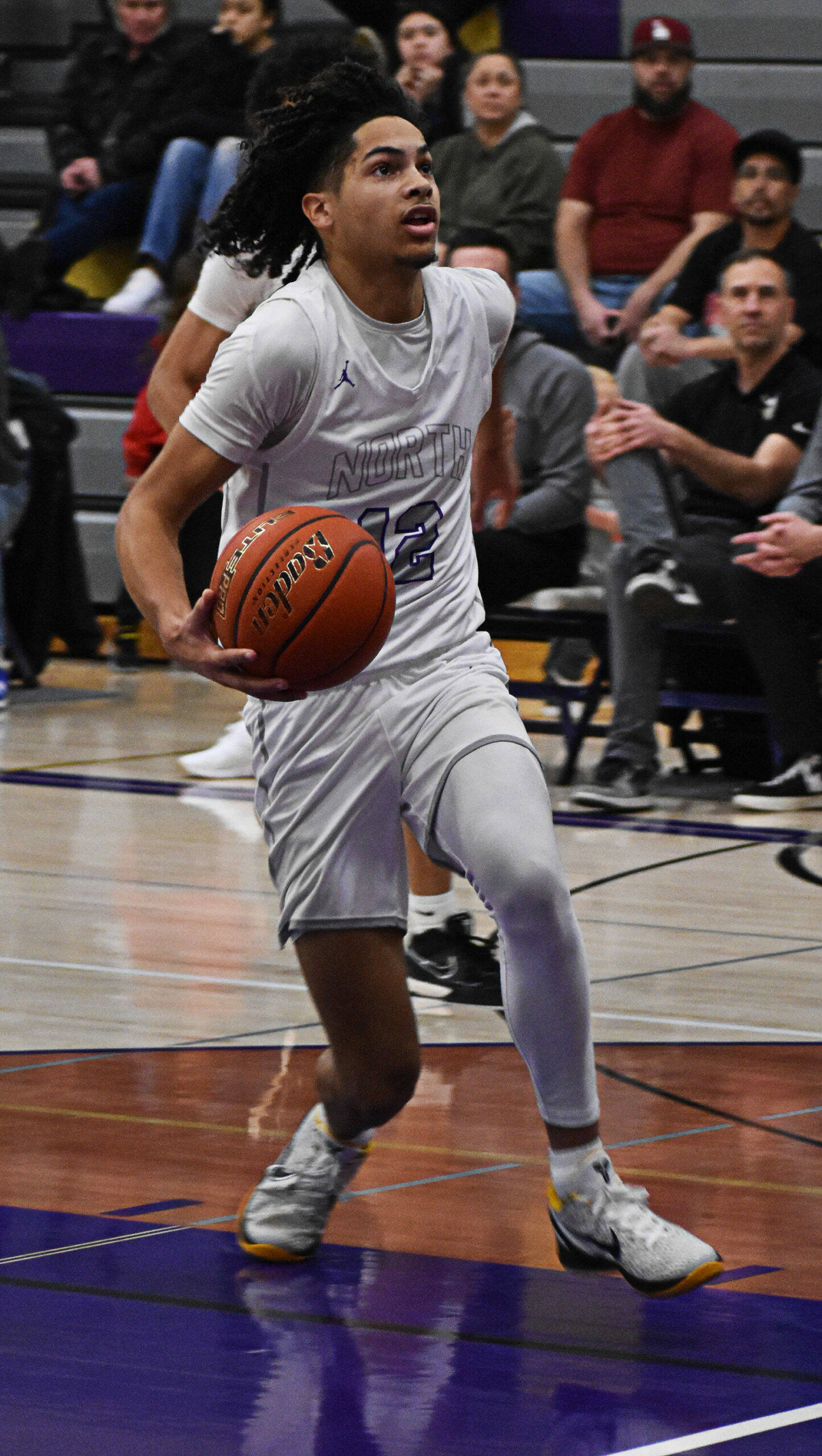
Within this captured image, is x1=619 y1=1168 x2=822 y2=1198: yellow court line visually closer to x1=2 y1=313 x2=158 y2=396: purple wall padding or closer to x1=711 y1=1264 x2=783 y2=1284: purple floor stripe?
x1=711 y1=1264 x2=783 y2=1284: purple floor stripe

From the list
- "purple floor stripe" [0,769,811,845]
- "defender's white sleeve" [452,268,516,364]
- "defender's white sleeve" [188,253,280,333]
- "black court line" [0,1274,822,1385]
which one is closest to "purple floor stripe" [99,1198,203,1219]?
"black court line" [0,1274,822,1385]

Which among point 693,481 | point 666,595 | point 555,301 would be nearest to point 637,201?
point 555,301

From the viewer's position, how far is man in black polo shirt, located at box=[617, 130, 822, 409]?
8.43m

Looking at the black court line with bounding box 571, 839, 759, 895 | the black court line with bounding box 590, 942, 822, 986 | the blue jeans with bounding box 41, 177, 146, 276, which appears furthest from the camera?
the blue jeans with bounding box 41, 177, 146, 276

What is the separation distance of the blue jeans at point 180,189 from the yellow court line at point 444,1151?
27.0ft

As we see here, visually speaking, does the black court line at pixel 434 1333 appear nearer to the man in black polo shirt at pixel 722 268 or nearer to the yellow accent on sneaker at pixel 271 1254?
the yellow accent on sneaker at pixel 271 1254

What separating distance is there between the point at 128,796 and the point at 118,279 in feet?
19.6

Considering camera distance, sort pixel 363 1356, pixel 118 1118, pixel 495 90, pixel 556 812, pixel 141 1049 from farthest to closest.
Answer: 1. pixel 495 90
2. pixel 556 812
3. pixel 141 1049
4. pixel 118 1118
5. pixel 363 1356

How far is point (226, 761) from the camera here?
8242 mm

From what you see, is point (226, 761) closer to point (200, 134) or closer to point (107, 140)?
point (200, 134)

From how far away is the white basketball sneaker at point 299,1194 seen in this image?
11.1 feet

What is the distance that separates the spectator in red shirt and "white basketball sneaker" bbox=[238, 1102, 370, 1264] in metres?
6.72

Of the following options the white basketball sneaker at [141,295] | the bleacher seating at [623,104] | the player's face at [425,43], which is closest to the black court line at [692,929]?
the player's face at [425,43]

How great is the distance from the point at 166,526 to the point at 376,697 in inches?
15.1
